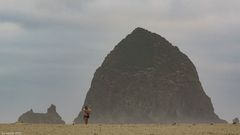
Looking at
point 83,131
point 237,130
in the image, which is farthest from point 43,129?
point 237,130

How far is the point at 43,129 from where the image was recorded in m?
39.0

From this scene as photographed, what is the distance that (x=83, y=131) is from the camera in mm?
37562

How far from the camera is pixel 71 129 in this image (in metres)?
39.1

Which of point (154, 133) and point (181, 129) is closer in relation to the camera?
point (154, 133)

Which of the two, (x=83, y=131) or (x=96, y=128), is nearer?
(x=83, y=131)

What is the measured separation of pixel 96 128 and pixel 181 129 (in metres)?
6.58

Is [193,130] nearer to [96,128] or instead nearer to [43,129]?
[96,128]

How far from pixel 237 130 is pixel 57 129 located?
1378 centimetres

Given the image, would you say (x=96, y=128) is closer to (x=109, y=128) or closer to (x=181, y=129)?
(x=109, y=128)

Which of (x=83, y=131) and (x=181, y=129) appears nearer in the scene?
(x=83, y=131)

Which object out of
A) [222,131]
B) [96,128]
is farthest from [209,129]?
[96,128]

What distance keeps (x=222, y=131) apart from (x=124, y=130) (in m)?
7.48

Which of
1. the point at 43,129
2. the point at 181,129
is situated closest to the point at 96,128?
the point at 43,129

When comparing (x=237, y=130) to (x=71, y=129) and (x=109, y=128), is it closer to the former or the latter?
(x=109, y=128)
